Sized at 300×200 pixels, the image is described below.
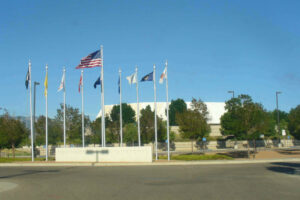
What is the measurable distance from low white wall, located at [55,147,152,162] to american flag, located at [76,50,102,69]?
20.7 feet

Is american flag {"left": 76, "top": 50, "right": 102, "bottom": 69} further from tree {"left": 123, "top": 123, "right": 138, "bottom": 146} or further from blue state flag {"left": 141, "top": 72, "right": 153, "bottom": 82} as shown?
tree {"left": 123, "top": 123, "right": 138, "bottom": 146}

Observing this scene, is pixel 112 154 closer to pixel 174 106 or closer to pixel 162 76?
pixel 162 76

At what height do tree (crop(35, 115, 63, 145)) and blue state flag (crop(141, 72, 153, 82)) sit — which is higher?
blue state flag (crop(141, 72, 153, 82))

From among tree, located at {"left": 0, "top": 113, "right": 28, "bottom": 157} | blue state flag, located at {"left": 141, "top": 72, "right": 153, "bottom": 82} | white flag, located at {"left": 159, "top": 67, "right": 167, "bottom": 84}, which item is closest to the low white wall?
white flag, located at {"left": 159, "top": 67, "right": 167, "bottom": 84}

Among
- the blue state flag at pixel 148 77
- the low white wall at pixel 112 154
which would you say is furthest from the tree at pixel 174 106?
the low white wall at pixel 112 154

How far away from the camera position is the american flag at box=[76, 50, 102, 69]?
24.7m

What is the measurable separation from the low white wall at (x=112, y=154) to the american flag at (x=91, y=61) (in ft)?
20.7

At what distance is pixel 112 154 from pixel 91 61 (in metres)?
7.17

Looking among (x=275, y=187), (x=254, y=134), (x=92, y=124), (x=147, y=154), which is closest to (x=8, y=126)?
(x=147, y=154)

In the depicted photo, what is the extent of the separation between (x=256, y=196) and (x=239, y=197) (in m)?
0.56

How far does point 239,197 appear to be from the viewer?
959 centimetres

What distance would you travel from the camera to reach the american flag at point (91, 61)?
24.7 metres

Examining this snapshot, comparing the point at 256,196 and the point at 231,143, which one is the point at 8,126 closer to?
the point at 256,196

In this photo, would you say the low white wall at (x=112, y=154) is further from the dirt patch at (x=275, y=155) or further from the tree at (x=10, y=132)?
the dirt patch at (x=275, y=155)
